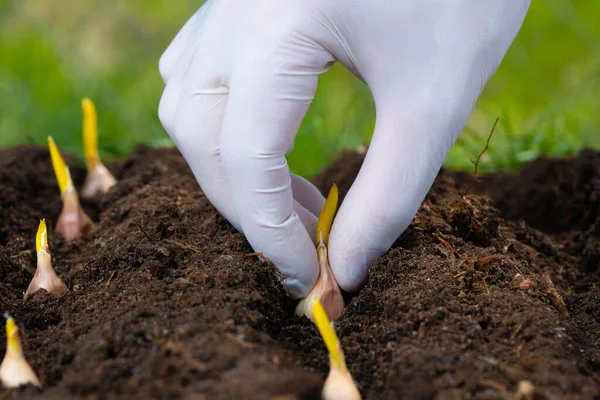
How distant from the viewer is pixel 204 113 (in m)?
1.39

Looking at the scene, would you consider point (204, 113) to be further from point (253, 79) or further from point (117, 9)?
point (117, 9)

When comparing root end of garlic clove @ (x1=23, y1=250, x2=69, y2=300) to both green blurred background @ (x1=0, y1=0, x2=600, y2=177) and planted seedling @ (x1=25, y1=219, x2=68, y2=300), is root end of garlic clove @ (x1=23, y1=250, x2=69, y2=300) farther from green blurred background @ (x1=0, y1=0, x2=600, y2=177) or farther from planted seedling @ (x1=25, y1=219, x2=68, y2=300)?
green blurred background @ (x1=0, y1=0, x2=600, y2=177)

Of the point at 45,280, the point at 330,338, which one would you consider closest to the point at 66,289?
the point at 45,280

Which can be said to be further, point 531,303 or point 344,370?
point 531,303

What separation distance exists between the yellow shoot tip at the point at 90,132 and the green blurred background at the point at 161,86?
0.40 meters

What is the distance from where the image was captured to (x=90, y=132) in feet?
6.56

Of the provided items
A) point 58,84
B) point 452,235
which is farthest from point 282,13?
point 58,84

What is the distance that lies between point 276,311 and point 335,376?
0.86ft

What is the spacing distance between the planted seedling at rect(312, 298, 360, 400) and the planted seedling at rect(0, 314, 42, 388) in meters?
0.44

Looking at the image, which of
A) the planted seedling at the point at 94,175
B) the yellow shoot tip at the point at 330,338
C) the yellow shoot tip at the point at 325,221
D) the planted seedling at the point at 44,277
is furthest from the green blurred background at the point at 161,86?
the yellow shoot tip at the point at 330,338

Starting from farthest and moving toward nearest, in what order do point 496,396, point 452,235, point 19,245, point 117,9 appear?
point 117,9, point 19,245, point 452,235, point 496,396

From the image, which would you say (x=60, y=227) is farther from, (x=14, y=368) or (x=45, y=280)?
(x=14, y=368)

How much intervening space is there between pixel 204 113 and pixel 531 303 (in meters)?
0.70

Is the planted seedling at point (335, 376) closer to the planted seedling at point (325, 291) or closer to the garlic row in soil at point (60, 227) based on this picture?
the planted seedling at point (325, 291)
